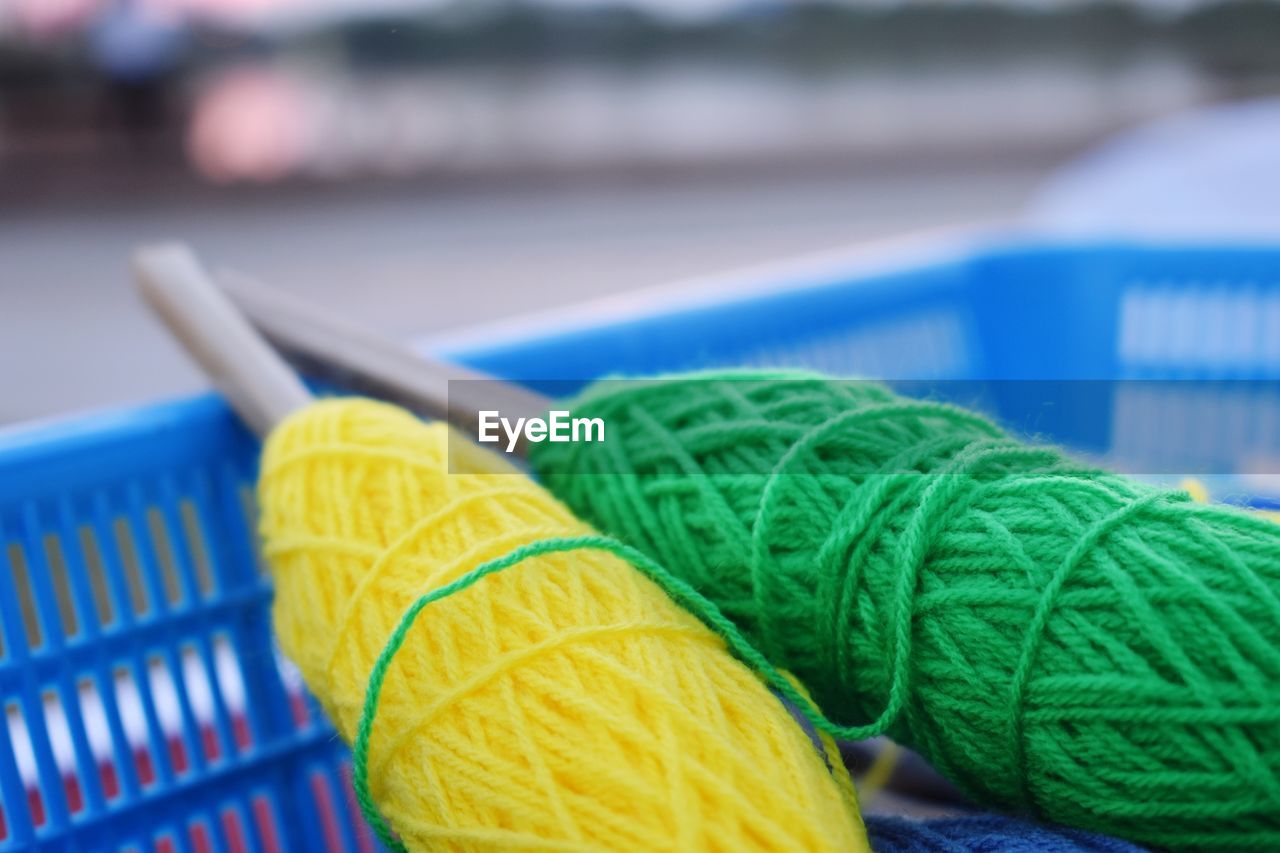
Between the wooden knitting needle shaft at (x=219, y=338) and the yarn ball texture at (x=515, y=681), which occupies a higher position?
the wooden knitting needle shaft at (x=219, y=338)

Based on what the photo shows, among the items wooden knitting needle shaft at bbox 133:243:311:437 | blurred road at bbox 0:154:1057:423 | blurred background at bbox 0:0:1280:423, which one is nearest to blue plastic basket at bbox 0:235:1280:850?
wooden knitting needle shaft at bbox 133:243:311:437

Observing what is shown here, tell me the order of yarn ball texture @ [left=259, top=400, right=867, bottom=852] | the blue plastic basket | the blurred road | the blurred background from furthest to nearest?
the blurred background, the blurred road, the blue plastic basket, yarn ball texture @ [left=259, top=400, right=867, bottom=852]

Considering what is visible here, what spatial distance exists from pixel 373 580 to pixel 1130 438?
0.59m

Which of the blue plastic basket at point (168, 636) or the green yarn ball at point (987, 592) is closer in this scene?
the green yarn ball at point (987, 592)

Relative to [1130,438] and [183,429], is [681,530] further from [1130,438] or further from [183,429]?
[1130,438]

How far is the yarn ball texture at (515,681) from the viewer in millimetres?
336

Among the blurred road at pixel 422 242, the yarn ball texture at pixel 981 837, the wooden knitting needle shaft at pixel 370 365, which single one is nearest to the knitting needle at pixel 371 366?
the wooden knitting needle shaft at pixel 370 365

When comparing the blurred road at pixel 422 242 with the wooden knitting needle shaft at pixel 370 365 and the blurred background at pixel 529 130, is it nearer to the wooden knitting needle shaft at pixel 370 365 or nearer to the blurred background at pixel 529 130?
the blurred background at pixel 529 130

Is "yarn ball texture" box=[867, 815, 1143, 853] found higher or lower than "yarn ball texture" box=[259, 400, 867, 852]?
lower

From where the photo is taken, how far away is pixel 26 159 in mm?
3180

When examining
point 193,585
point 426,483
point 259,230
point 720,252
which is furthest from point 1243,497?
point 259,230

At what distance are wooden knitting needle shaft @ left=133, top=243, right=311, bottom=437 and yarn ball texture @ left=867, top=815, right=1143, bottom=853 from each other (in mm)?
294

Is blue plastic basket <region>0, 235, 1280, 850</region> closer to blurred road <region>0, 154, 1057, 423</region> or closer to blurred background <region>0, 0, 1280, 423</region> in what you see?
blurred road <region>0, 154, 1057, 423</region>

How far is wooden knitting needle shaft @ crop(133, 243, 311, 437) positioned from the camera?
0.52 metres
